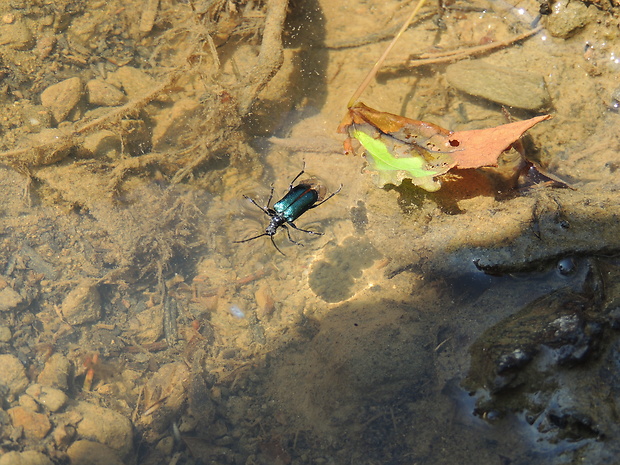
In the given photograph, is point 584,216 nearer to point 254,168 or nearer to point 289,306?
point 289,306

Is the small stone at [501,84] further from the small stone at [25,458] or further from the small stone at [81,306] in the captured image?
the small stone at [25,458]

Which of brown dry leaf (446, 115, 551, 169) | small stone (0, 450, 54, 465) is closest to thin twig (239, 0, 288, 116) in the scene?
brown dry leaf (446, 115, 551, 169)

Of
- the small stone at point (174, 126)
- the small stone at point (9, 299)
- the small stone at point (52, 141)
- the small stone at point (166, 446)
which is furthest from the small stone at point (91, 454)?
the small stone at point (174, 126)

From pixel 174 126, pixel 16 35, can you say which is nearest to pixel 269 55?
pixel 174 126

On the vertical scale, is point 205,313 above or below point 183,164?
below

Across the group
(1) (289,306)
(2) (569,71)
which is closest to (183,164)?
(1) (289,306)

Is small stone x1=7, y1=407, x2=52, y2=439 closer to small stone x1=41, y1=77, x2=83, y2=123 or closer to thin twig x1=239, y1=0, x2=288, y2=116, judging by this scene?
small stone x1=41, y1=77, x2=83, y2=123
